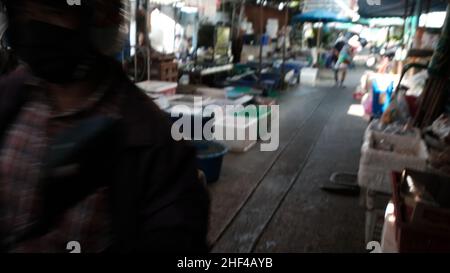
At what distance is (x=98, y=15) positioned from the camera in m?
1.05

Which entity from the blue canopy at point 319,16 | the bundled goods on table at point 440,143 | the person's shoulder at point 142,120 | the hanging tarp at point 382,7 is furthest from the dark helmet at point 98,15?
the blue canopy at point 319,16

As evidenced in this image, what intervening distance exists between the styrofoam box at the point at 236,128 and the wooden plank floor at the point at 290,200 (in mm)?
130

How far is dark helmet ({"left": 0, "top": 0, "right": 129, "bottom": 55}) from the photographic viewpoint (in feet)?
3.32

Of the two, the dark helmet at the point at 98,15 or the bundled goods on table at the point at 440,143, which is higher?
the dark helmet at the point at 98,15

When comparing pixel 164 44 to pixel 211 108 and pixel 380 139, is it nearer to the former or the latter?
pixel 211 108

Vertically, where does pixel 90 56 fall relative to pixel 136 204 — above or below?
above

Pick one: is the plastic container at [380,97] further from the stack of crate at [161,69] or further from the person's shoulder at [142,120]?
the person's shoulder at [142,120]

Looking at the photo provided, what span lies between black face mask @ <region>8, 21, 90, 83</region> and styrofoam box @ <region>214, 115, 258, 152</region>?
4.24m

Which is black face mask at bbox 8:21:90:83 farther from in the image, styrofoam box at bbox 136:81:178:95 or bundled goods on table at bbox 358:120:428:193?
styrofoam box at bbox 136:81:178:95

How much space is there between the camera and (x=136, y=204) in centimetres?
105

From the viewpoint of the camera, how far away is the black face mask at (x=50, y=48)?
1021 millimetres

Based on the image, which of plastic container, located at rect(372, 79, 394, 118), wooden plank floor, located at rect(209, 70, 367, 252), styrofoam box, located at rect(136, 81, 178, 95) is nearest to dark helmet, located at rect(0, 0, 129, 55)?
wooden plank floor, located at rect(209, 70, 367, 252)
